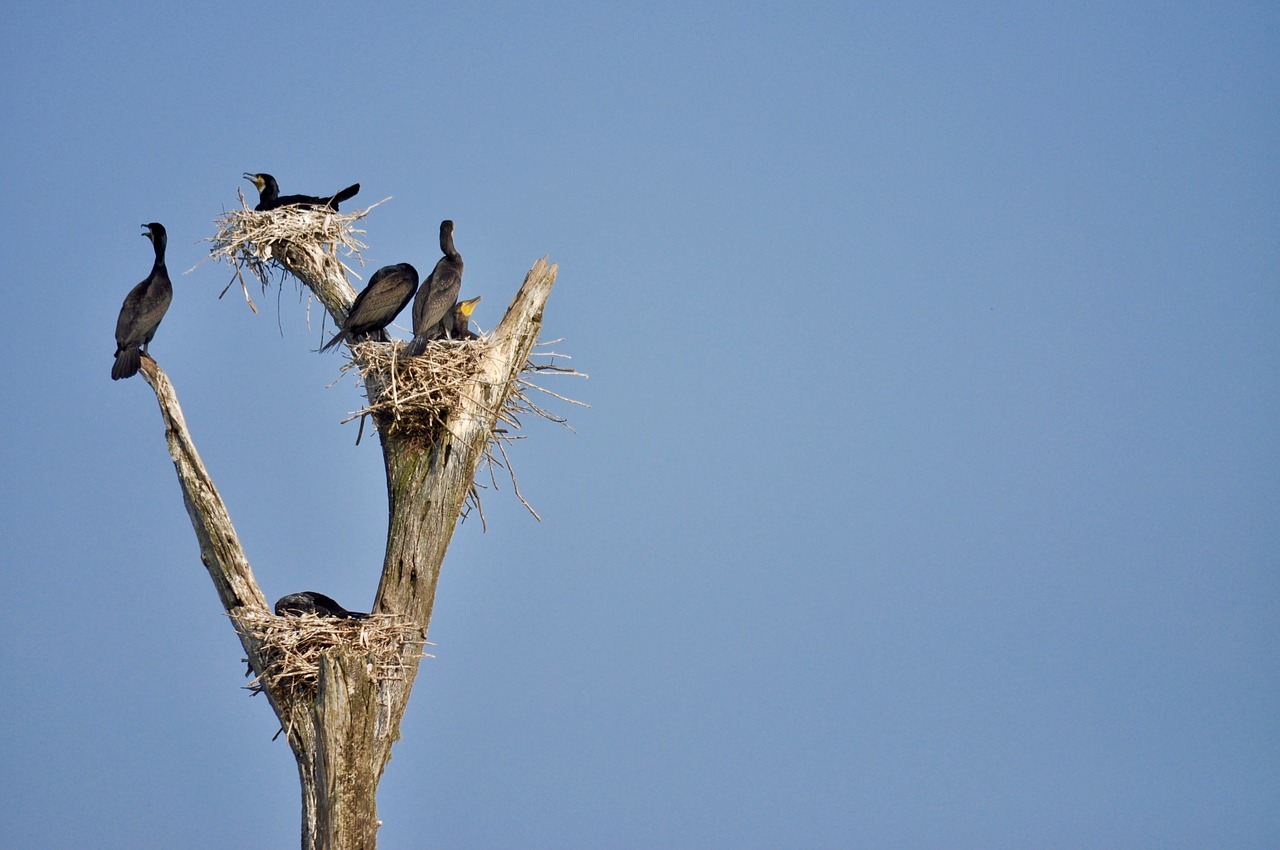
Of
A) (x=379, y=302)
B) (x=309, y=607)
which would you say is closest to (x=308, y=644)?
(x=309, y=607)

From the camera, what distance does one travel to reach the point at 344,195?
30.4 ft

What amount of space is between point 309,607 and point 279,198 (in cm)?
314

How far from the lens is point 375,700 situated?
744 centimetres

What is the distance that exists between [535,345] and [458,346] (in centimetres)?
59

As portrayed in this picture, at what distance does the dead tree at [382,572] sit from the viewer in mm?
7309

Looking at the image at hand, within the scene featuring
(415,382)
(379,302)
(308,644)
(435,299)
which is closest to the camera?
(308,644)

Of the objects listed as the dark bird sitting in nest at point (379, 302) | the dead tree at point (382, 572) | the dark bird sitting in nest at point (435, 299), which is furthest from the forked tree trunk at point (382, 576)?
the dark bird sitting in nest at point (379, 302)

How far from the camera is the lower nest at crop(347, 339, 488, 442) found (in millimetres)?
7883

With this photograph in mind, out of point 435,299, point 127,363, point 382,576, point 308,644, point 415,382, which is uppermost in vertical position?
point 435,299

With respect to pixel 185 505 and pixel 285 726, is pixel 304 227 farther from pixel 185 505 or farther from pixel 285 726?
pixel 285 726

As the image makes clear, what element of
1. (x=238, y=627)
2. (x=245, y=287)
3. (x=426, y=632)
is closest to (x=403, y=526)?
(x=426, y=632)

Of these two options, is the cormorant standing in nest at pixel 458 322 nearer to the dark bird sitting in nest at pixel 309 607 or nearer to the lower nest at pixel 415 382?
the lower nest at pixel 415 382

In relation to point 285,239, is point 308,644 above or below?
below

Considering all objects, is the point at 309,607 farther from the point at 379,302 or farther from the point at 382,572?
the point at 379,302
